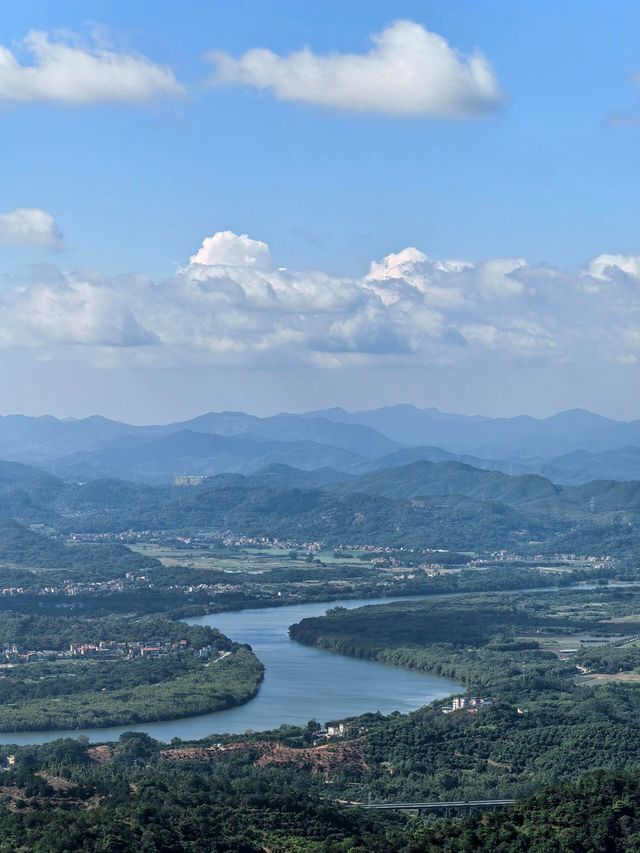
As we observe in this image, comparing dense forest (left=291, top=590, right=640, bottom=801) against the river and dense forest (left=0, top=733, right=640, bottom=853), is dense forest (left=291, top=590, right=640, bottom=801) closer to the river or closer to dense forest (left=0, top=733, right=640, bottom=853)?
the river

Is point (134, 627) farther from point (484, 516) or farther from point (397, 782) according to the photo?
point (484, 516)

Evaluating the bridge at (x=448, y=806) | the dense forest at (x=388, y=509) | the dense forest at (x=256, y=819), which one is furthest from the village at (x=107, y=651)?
the dense forest at (x=388, y=509)

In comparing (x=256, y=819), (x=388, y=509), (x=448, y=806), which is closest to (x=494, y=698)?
(x=448, y=806)

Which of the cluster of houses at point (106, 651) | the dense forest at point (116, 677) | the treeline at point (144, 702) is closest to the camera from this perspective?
the treeline at point (144, 702)

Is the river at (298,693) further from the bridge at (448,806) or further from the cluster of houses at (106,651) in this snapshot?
the bridge at (448,806)

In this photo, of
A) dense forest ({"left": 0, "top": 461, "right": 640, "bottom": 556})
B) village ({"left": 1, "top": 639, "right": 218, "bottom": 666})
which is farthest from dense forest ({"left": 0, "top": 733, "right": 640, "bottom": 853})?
dense forest ({"left": 0, "top": 461, "right": 640, "bottom": 556})

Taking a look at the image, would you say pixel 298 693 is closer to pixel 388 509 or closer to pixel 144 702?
pixel 144 702
